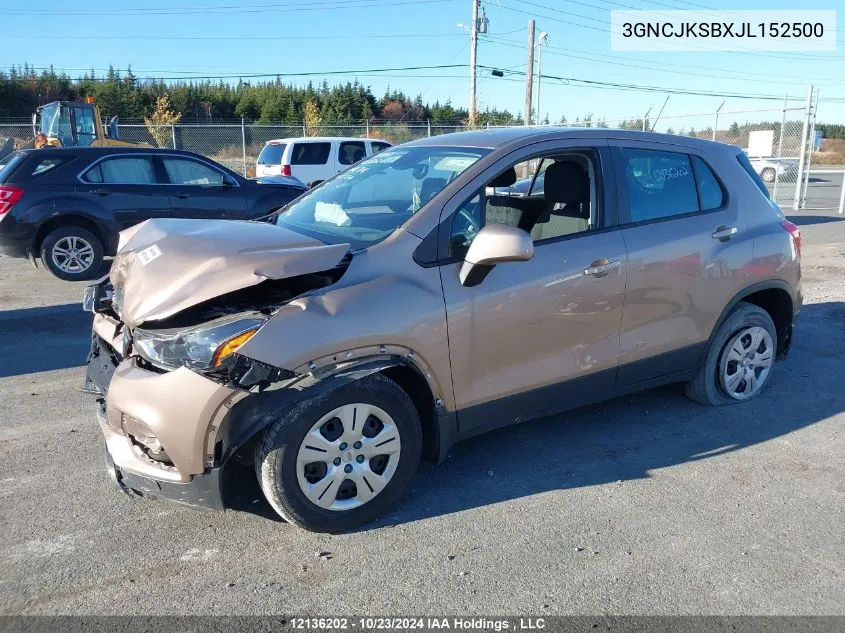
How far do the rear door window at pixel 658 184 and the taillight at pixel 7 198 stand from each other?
8080 mm

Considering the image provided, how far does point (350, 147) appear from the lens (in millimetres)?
17297

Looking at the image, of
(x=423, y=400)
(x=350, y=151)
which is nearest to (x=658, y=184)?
(x=423, y=400)

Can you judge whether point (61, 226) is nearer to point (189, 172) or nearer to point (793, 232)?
point (189, 172)

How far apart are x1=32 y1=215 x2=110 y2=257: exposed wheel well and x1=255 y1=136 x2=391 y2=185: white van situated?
726 cm

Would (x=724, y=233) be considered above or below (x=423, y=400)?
above

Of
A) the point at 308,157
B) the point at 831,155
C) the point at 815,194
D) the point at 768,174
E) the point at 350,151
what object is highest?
the point at 350,151

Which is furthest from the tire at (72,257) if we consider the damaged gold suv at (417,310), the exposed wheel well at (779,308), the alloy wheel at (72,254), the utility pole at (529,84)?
the utility pole at (529,84)

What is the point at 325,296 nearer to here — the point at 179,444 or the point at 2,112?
the point at 179,444

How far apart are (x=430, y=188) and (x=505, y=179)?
0.55 meters

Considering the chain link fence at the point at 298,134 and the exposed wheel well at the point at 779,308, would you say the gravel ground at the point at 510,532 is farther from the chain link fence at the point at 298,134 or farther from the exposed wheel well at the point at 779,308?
the chain link fence at the point at 298,134

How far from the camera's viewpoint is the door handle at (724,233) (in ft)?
A: 14.8

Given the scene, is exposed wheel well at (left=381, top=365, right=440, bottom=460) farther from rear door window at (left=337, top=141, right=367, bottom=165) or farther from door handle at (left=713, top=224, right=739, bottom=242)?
rear door window at (left=337, top=141, right=367, bottom=165)

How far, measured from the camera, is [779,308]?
5.11 metres

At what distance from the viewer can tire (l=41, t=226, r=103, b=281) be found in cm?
936
